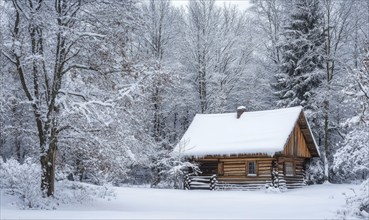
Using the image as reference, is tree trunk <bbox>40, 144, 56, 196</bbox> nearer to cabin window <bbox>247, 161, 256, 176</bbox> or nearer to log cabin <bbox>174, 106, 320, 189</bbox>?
log cabin <bbox>174, 106, 320, 189</bbox>

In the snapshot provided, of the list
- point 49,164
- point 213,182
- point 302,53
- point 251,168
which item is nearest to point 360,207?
point 49,164

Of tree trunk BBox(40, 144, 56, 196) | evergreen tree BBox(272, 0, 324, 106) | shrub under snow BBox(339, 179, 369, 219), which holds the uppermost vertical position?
evergreen tree BBox(272, 0, 324, 106)

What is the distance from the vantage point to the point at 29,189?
14.7m

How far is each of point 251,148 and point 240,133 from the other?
3.35 metres

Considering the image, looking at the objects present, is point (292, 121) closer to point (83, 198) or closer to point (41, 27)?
point (83, 198)

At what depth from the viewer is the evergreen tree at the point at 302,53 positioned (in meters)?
37.0

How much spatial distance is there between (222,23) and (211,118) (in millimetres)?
12803

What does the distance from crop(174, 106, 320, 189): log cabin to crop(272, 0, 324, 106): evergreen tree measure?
5.22 meters

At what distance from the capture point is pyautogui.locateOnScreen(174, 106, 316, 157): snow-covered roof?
29484mm

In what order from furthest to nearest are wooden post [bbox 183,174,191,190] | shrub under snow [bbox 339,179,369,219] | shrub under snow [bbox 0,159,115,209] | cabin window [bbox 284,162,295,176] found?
cabin window [bbox 284,162,295,176]
wooden post [bbox 183,174,191,190]
shrub under snow [bbox 0,159,115,209]
shrub under snow [bbox 339,179,369,219]

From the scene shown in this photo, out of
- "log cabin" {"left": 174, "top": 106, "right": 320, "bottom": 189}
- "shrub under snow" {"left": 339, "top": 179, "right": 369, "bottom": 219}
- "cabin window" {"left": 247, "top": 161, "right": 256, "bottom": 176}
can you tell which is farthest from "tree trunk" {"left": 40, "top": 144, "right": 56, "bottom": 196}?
"cabin window" {"left": 247, "top": 161, "right": 256, "bottom": 176}

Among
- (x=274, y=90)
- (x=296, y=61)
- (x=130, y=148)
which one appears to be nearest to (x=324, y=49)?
(x=296, y=61)

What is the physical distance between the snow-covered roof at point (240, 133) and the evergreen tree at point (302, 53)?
18.2ft

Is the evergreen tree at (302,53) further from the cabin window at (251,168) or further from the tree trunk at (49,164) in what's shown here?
the tree trunk at (49,164)
